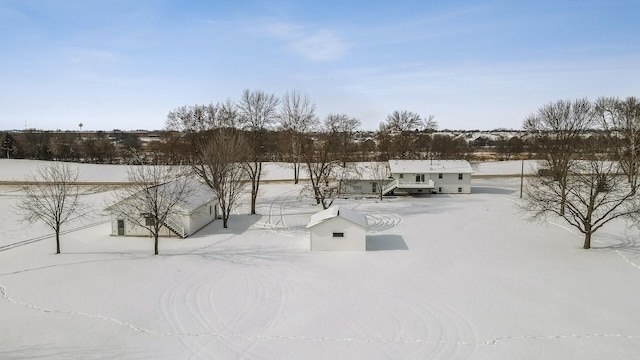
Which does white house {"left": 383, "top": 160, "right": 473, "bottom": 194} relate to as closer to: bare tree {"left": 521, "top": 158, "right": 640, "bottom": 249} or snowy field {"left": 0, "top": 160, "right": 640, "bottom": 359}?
bare tree {"left": 521, "top": 158, "right": 640, "bottom": 249}

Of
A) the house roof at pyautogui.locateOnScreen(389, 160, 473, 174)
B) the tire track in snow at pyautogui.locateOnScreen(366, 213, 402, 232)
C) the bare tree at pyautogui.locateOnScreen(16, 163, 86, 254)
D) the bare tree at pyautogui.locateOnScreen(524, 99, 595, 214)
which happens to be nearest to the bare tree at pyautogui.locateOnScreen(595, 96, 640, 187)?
the bare tree at pyautogui.locateOnScreen(524, 99, 595, 214)

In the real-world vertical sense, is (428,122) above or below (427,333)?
above

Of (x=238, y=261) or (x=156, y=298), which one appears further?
(x=238, y=261)

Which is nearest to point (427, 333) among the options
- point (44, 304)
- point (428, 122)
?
point (44, 304)

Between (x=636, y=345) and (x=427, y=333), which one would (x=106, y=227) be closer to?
(x=427, y=333)

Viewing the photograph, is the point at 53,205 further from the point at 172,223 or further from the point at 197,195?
the point at 172,223

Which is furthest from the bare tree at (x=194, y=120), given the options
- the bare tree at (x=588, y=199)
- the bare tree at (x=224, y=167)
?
the bare tree at (x=588, y=199)

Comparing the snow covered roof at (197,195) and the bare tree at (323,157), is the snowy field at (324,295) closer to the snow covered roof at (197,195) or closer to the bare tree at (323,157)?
the snow covered roof at (197,195)
